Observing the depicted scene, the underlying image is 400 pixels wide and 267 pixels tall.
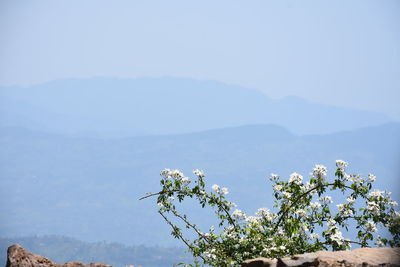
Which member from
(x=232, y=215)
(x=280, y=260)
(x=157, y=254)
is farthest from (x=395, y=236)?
(x=157, y=254)

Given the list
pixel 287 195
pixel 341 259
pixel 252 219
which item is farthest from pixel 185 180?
pixel 341 259

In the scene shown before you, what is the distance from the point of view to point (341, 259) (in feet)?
Answer: 15.8

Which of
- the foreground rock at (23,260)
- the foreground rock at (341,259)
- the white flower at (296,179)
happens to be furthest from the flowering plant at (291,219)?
the foreground rock at (23,260)

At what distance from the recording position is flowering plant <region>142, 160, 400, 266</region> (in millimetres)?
6355

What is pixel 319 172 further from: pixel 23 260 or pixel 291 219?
pixel 23 260

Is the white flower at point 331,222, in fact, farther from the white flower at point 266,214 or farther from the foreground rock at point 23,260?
the foreground rock at point 23,260

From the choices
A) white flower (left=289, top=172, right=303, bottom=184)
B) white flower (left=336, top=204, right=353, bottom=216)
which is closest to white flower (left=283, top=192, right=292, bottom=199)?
white flower (left=289, top=172, right=303, bottom=184)

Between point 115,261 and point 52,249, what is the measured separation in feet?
68.3

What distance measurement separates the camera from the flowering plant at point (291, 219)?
636 cm

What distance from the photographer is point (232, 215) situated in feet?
23.6

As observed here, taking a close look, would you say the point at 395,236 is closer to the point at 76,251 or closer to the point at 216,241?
the point at 216,241

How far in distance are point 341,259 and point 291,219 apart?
6.96 feet

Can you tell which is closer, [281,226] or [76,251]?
[281,226]

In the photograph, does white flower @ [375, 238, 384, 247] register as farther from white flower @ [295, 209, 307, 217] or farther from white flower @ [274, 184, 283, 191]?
white flower @ [274, 184, 283, 191]
